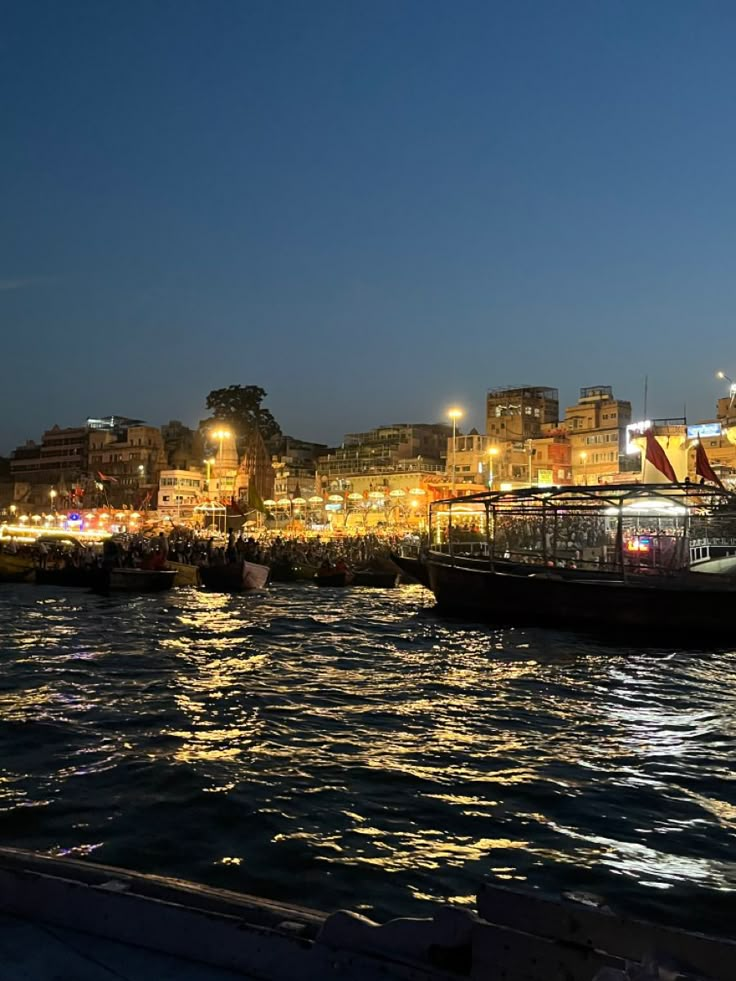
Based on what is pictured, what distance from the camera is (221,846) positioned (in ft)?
24.3

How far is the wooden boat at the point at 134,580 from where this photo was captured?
41.0 metres

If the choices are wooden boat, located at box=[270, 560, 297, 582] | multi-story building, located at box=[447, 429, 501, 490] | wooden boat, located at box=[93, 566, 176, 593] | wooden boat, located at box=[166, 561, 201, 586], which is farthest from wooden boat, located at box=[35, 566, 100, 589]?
multi-story building, located at box=[447, 429, 501, 490]

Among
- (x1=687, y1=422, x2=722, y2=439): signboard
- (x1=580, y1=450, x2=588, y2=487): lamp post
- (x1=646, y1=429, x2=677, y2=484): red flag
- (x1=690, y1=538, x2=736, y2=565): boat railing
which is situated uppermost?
(x1=687, y1=422, x2=722, y2=439): signboard

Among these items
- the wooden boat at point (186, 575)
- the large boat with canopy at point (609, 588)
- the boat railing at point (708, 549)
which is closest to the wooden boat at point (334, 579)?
the wooden boat at point (186, 575)

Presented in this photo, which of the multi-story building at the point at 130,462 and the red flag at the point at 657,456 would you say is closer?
the red flag at the point at 657,456

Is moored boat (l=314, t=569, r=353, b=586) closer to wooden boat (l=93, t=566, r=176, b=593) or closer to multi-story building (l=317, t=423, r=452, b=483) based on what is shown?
wooden boat (l=93, t=566, r=176, b=593)

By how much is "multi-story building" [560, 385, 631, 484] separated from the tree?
1900 inches

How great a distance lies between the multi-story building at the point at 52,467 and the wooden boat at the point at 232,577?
84156mm

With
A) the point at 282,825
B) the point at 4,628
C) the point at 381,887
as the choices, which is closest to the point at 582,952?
the point at 381,887

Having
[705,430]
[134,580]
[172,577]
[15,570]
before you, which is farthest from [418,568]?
[705,430]

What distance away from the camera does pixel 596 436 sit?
86875 millimetres

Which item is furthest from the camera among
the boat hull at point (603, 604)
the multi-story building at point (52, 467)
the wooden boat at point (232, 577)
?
the multi-story building at point (52, 467)

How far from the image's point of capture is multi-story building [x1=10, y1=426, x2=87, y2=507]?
124875mm

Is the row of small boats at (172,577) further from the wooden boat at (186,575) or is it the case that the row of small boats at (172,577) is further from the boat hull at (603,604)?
the boat hull at (603,604)
